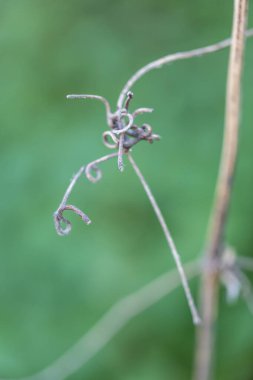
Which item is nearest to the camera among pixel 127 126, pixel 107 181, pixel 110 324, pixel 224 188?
pixel 127 126

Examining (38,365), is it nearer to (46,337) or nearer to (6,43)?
(46,337)

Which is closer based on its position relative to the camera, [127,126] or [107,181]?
[127,126]

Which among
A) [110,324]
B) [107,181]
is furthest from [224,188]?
[107,181]

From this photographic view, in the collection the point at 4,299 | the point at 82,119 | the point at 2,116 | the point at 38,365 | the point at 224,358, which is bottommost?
the point at 224,358

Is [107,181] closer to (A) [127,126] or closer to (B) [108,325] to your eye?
(B) [108,325]

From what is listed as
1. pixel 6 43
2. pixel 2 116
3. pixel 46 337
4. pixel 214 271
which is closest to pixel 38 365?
pixel 46 337

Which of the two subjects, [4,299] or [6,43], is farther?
[6,43]
